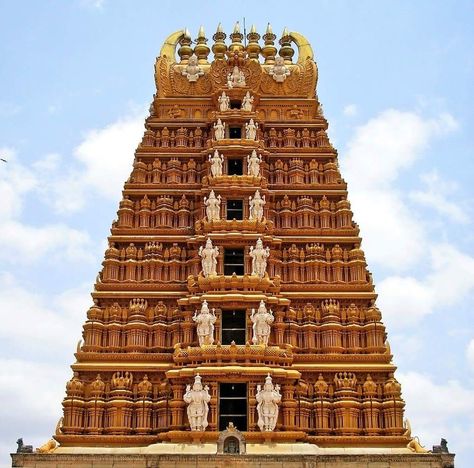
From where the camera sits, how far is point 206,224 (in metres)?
39.2

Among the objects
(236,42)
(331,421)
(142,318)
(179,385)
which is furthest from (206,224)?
(236,42)

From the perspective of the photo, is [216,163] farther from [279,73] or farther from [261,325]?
[261,325]

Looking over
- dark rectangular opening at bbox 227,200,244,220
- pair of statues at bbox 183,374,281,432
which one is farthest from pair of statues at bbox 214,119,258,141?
pair of statues at bbox 183,374,281,432

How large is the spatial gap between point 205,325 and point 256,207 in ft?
23.4

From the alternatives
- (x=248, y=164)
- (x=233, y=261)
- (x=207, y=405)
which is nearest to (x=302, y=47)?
(x=248, y=164)

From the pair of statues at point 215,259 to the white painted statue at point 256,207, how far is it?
1.72 m

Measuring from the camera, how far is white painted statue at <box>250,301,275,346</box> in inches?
1411

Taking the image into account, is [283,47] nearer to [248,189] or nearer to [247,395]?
[248,189]

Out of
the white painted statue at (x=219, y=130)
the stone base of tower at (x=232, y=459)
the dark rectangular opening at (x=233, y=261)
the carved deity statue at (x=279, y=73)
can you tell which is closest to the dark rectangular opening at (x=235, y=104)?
the white painted statue at (x=219, y=130)

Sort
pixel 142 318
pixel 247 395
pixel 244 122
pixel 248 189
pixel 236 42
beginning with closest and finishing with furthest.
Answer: pixel 247 395, pixel 142 318, pixel 248 189, pixel 244 122, pixel 236 42

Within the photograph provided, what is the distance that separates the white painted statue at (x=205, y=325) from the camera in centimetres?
3572

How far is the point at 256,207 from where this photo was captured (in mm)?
39844

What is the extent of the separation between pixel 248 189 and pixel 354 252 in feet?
20.5

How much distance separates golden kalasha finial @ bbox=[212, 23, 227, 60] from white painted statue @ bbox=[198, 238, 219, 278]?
45.8ft
